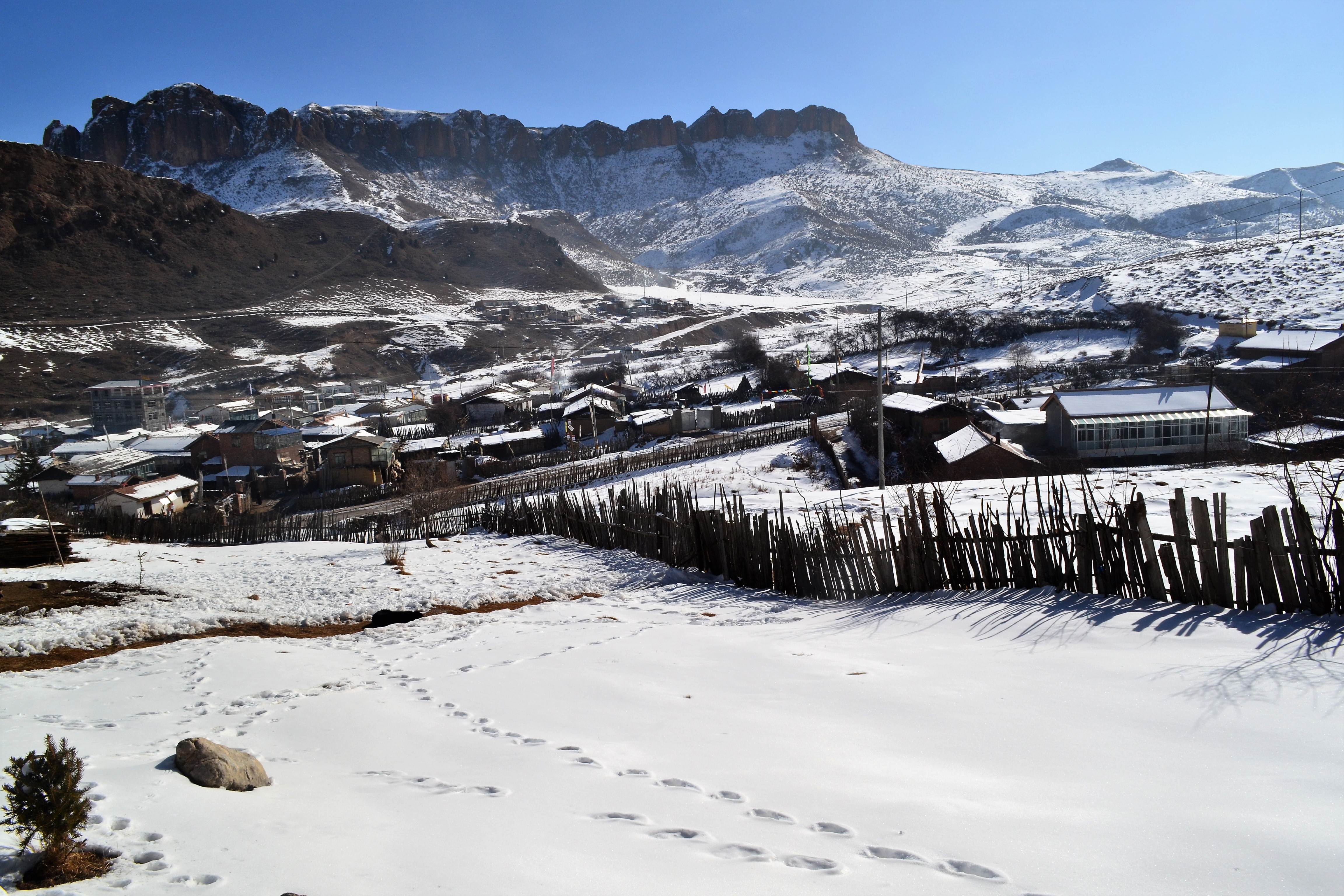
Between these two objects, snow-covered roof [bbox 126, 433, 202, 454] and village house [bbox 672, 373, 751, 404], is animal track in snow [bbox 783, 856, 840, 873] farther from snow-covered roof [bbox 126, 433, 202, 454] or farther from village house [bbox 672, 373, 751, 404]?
snow-covered roof [bbox 126, 433, 202, 454]

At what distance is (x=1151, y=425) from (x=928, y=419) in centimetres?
829

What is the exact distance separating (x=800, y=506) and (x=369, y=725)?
42.8 feet

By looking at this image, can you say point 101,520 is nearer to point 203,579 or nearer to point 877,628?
point 203,579

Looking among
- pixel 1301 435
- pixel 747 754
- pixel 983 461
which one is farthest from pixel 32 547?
pixel 1301 435

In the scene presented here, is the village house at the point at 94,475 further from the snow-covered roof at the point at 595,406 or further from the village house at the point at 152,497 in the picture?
the snow-covered roof at the point at 595,406

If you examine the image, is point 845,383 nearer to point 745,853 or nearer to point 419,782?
point 419,782

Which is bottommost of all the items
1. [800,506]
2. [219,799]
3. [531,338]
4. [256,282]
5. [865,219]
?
[800,506]

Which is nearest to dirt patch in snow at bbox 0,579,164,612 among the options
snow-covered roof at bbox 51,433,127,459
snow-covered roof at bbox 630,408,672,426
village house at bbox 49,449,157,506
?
village house at bbox 49,449,157,506

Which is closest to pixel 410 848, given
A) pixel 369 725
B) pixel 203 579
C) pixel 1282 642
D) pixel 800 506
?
pixel 369 725

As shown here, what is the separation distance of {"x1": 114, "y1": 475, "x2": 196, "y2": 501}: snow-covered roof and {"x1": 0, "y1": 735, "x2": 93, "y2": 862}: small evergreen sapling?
3516 centimetres

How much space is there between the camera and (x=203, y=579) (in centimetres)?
1225

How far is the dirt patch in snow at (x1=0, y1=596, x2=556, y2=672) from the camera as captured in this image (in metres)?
7.44

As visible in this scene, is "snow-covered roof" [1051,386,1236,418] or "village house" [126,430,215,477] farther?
"village house" [126,430,215,477]

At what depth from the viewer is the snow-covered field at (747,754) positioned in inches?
118
